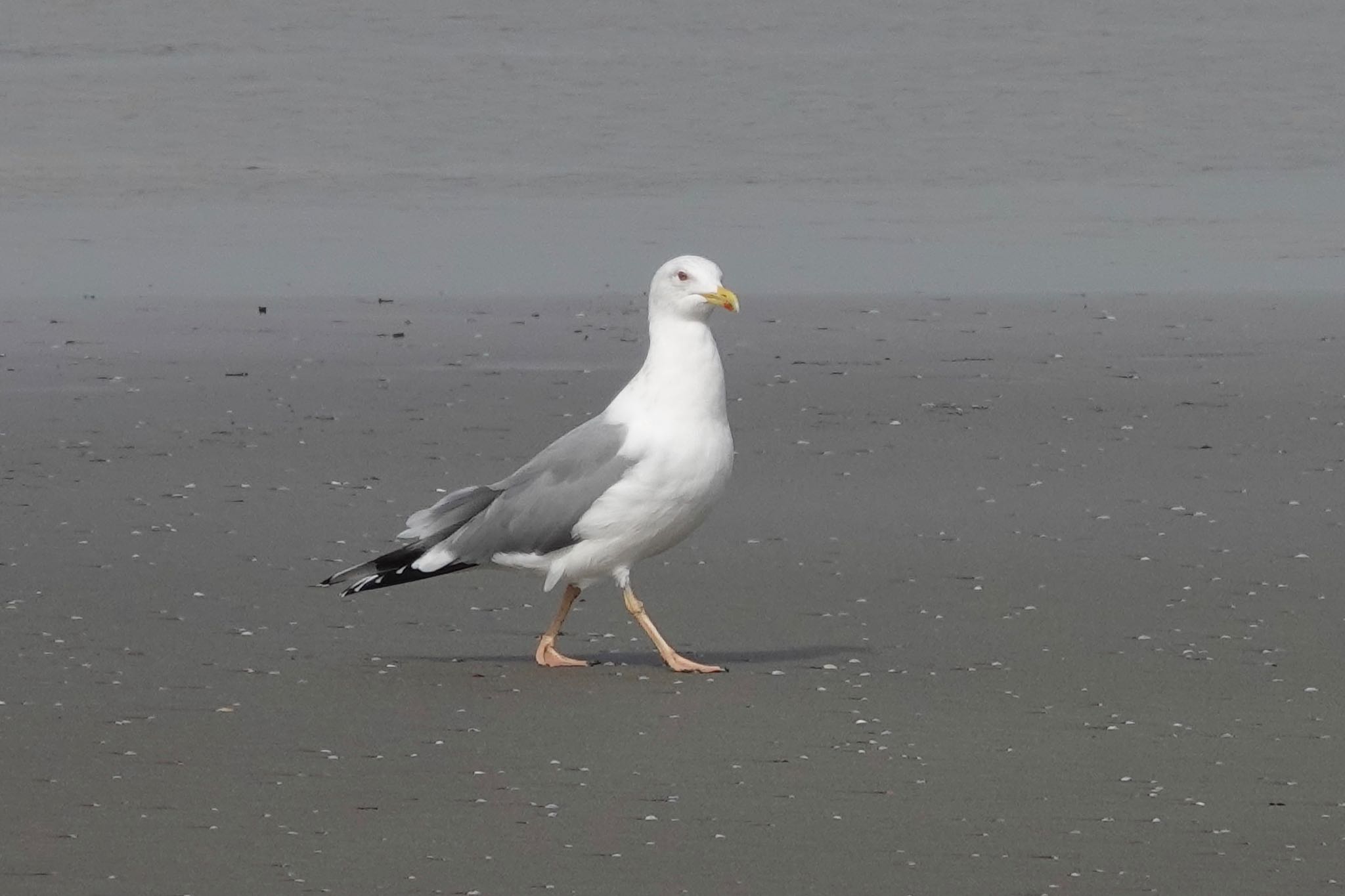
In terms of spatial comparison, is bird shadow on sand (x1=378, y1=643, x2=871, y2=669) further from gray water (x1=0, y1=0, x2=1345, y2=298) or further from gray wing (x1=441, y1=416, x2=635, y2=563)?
gray water (x1=0, y1=0, x2=1345, y2=298)

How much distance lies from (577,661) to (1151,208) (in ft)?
50.3

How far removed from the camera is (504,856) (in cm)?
644

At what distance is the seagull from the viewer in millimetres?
8852

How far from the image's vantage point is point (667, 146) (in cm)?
2741

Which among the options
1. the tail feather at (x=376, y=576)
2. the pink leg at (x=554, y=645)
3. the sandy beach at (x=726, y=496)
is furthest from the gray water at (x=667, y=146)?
the tail feather at (x=376, y=576)

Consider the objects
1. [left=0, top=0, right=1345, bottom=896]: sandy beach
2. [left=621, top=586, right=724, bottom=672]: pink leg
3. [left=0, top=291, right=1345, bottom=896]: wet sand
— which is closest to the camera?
[left=0, top=291, right=1345, bottom=896]: wet sand

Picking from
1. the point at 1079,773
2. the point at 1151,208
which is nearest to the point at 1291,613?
the point at 1079,773

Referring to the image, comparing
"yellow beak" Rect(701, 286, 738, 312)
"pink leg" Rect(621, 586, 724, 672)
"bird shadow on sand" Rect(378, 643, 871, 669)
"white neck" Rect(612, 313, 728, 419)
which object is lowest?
"bird shadow on sand" Rect(378, 643, 871, 669)

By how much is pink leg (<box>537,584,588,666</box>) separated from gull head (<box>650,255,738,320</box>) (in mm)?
984

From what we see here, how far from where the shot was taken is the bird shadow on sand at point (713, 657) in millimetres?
8906

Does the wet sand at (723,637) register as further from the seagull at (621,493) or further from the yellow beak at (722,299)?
the yellow beak at (722,299)

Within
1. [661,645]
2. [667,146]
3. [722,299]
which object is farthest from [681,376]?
[667,146]

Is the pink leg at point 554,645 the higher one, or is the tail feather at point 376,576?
the tail feather at point 376,576

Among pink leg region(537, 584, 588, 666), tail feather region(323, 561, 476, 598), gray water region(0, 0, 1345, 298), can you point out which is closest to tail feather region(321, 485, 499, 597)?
tail feather region(323, 561, 476, 598)
